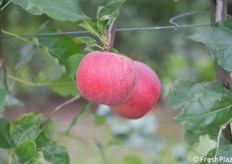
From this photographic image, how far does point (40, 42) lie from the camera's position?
913 millimetres

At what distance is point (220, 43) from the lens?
0.67 metres

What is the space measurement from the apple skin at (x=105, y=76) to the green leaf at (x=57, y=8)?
71 millimetres

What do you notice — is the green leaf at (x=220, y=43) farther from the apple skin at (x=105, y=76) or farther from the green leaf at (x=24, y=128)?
the green leaf at (x=24, y=128)

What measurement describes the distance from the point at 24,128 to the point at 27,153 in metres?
0.11

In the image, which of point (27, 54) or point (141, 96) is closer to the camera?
point (141, 96)

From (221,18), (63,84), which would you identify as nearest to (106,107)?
(63,84)

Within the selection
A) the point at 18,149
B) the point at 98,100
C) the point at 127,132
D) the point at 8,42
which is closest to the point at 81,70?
the point at 98,100

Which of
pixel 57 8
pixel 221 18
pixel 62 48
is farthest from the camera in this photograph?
pixel 62 48

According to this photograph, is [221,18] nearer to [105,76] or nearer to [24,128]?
[105,76]

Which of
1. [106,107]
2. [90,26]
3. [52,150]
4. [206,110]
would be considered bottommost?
[106,107]

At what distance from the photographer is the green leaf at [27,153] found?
0.70 m

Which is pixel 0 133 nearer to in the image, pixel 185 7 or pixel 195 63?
pixel 185 7

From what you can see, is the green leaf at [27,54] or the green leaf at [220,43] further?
the green leaf at [27,54]

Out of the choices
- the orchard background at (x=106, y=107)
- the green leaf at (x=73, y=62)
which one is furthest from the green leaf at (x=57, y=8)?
the green leaf at (x=73, y=62)
